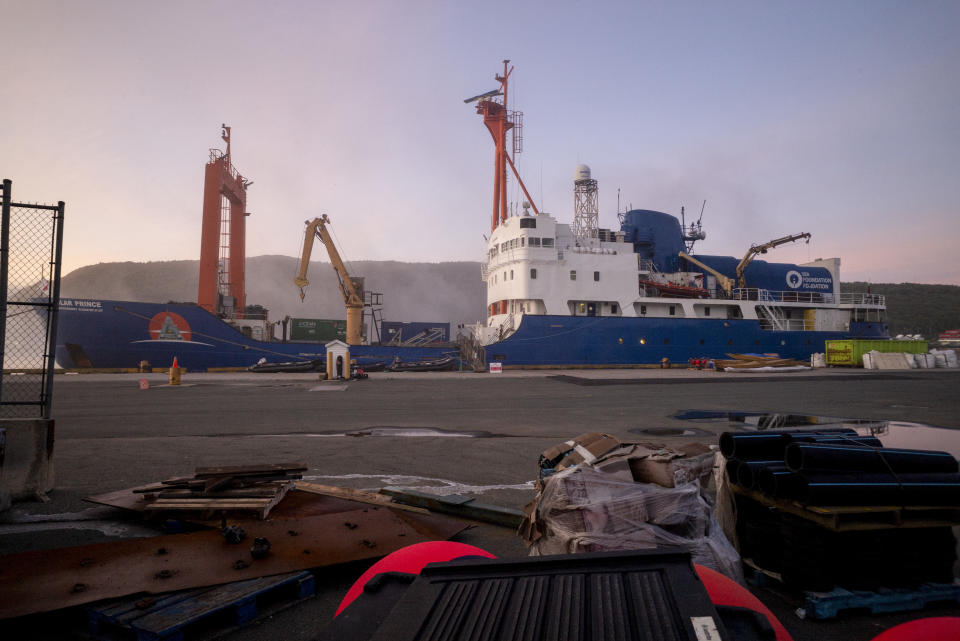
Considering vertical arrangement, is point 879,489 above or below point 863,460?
below

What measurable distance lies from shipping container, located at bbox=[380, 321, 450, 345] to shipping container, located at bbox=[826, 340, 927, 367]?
69.1ft

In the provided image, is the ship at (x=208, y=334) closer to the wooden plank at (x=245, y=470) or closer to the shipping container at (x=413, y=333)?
the shipping container at (x=413, y=333)

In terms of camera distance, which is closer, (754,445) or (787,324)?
(754,445)

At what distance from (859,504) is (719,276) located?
2827 cm

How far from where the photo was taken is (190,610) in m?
2.27

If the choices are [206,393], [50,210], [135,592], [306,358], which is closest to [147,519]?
[135,592]

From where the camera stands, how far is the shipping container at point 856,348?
87.4 ft

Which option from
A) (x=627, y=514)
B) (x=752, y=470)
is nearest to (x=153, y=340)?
(x=627, y=514)

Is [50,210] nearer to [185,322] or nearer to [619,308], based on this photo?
[185,322]

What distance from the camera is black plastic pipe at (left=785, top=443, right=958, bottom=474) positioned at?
2.52m

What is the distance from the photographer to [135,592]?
2.37 metres

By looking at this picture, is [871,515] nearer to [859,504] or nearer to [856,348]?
[859,504]

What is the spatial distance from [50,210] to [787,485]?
6172 millimetres

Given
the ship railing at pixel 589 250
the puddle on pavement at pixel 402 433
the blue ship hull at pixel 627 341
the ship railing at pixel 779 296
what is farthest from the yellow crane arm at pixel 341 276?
the ship railing at pixel 779 296
